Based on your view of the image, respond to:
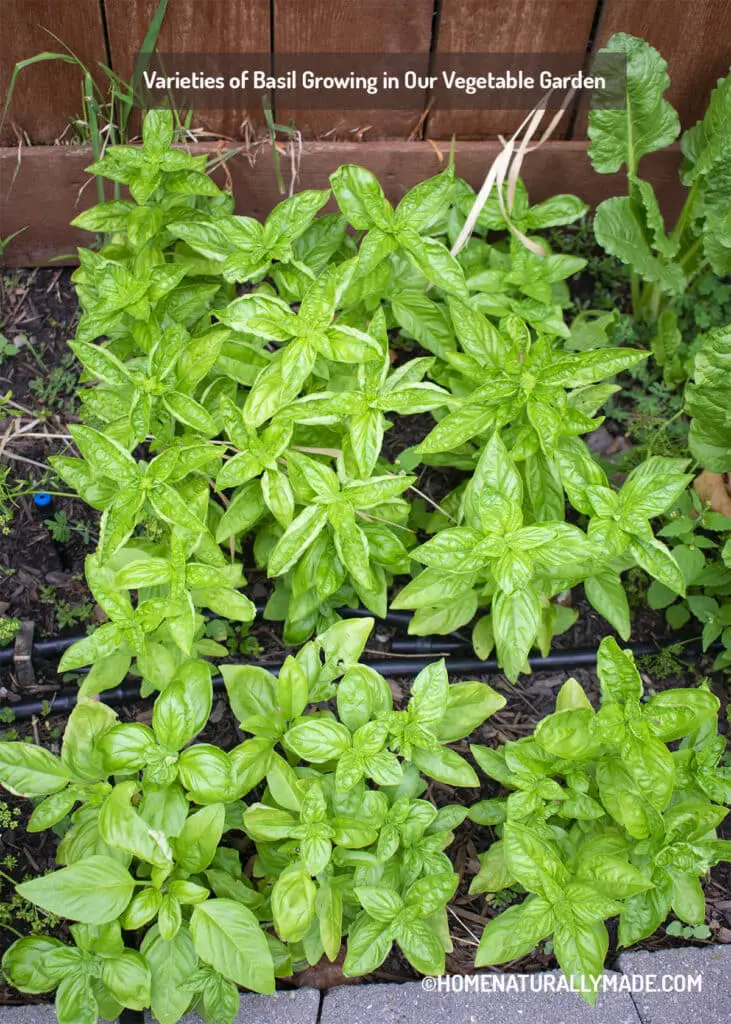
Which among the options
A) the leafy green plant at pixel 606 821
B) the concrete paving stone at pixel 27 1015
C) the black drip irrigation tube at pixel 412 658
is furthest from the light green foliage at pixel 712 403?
the concrete paving stone at pixel 27 1015

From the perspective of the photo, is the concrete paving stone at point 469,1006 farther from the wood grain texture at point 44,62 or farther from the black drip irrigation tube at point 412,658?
the wood grain texture at point 44,62

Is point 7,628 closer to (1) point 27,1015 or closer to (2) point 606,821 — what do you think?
(1) point 27,1015

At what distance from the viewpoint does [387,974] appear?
2.27m

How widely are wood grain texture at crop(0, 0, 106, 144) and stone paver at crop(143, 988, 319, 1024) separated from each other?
2.41 meters

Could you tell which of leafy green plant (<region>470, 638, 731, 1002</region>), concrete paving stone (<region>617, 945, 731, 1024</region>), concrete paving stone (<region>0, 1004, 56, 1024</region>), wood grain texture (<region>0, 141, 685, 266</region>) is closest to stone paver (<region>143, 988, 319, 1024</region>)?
concrete paving stone (<region>0, 1004, 56, 1024</region>)

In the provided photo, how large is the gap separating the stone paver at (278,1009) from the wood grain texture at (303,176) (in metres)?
2.18

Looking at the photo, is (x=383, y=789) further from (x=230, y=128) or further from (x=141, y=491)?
(x=230, y=128)

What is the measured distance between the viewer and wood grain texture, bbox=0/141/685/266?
2.89 metres

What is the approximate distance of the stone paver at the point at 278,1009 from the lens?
213cm

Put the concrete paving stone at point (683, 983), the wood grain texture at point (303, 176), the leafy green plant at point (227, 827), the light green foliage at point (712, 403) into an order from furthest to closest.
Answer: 1. the wood grain texture at point (303, 176)
2. the light green foliage at point (712, 403)
3. the concrete paving stone at point (683, 983)
4. the leafy green plant at point (227, 827)

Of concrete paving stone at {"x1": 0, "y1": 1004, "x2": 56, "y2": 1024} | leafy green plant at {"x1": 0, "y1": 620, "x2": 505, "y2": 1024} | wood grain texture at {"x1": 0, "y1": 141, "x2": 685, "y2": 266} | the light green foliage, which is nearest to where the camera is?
leafy green plant at {"x1": 0, "y1": 620, "x2": 505, "y2": 1024}

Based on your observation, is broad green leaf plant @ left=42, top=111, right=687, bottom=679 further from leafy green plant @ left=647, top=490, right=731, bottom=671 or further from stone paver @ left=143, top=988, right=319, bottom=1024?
stone paver @ left=143, top=988, right=319, bottom=1024

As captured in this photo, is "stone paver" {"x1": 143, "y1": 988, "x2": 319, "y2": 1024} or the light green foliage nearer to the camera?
"stone paver" {"x1": 143, "y1": 988, "x2": 319, "y2": 1024}

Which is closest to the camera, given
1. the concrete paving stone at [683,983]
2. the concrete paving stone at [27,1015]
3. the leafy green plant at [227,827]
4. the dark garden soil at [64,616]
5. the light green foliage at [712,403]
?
the leafy green plant at [227,827]
